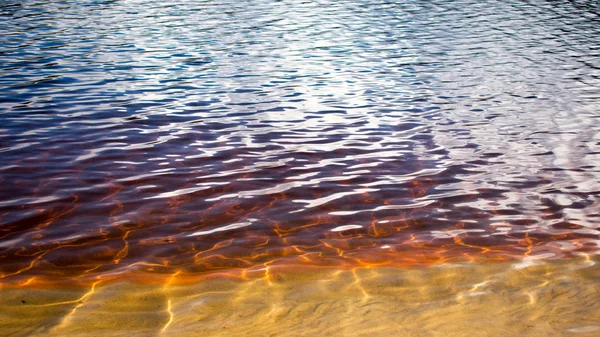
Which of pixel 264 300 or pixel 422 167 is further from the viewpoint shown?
pixel 422 167

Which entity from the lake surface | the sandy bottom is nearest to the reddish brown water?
the lake surface

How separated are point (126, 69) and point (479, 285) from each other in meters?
10.2

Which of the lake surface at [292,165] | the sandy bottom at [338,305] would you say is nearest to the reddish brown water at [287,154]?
the lake surface at [292,165]

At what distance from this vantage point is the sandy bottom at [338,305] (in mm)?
4344

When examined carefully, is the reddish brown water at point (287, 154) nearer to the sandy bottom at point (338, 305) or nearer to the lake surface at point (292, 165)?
the lake surface at point (292, 165)

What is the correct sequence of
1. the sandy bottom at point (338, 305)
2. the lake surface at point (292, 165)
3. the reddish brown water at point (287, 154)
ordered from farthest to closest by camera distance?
the reddish brown water at point (287, 154), the lake surface at point (292, 165), the sandy bottom at point (338, 305)

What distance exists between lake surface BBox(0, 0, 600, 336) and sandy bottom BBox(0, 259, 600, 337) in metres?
0.04

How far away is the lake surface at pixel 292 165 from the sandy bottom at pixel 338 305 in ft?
0.13

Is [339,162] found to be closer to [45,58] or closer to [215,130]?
[215,130]

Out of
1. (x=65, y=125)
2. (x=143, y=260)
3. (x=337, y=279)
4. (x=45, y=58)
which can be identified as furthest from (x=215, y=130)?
(x=45, y=58)

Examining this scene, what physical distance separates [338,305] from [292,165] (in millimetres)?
3545

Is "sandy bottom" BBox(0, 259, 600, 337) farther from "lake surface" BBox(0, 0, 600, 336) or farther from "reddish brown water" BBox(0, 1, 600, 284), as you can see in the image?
"reddish brown water" BBox(0, 1, 600, 284)

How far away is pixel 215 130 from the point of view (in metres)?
9.53

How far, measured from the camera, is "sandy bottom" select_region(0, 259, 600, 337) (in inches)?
171
